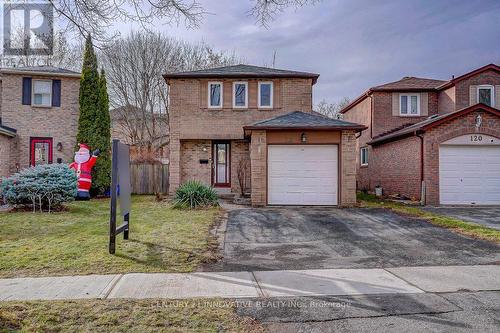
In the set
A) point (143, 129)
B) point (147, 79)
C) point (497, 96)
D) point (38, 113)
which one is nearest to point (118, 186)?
point (38, 113)

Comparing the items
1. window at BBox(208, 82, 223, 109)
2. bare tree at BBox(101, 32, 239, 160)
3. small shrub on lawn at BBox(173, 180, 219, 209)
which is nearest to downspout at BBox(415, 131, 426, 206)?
small shrub on lawn at BBox(173, 180, 219, 209)

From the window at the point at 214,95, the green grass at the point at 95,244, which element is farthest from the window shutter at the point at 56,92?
the green grass at the point at 95,244

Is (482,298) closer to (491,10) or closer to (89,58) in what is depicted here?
(491,10)

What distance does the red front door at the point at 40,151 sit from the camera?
1839cm

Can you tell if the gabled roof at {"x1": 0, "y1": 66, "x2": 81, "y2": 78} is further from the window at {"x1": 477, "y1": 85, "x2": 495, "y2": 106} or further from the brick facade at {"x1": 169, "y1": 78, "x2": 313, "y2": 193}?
the window at {"x1": 477, "y1": 85, "x2": 495, "y2": 106}

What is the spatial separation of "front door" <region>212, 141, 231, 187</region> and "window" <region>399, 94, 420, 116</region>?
9.84 meters

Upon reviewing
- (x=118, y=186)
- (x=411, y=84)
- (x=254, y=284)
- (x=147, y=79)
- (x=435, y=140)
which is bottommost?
(x=254, y=284)

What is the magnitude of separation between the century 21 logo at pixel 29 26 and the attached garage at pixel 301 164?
8443 mm

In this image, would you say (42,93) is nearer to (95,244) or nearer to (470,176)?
(95,244)

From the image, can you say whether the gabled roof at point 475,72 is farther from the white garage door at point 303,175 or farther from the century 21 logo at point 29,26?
the century 21 logo at point 29,26

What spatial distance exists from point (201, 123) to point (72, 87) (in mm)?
7169

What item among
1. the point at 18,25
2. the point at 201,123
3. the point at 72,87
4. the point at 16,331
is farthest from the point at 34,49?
the point at 72,87

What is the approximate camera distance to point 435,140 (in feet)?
47.6

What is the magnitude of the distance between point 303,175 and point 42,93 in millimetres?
13513
